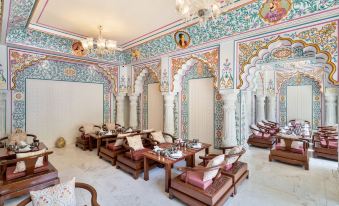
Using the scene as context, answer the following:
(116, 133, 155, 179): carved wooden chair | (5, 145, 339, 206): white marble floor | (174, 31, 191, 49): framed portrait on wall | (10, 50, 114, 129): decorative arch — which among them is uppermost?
(174, 31, 191, 49): framed portrait on wall

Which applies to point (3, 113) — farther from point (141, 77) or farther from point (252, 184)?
point (252, 184)

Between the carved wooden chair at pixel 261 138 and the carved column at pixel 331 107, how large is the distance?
4.06 meters

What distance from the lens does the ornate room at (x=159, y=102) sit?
3514 millimetres

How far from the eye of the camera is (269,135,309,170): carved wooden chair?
4965 mm

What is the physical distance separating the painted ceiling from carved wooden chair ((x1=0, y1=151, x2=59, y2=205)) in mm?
3062

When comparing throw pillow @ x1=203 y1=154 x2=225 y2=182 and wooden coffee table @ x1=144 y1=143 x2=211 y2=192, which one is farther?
wooden coffee table @ x1=144 y1=143 x2=211 y2=192

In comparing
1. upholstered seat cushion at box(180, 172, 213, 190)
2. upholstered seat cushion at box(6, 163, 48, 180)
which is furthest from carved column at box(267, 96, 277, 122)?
upholstered seat cushion at box(6, 163, 48, 180)

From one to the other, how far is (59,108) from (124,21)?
4.59 meters

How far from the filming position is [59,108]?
7488 millimetres

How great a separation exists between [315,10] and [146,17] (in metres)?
4.02

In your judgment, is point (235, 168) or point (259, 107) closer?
point (235, 168)

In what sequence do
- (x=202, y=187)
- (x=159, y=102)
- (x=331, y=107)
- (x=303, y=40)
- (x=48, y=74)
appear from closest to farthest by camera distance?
(x=202, y=187) < (x=303, y=40) < (x=48, y=74) < (x=159, y=102) < (x=331, y=107)

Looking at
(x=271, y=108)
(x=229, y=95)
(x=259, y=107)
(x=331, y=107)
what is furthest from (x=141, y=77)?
(x=331, y=107)

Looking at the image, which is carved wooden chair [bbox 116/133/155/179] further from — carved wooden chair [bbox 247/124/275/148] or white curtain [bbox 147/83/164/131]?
carved wooden chair [bbox 247/124/275/148]
